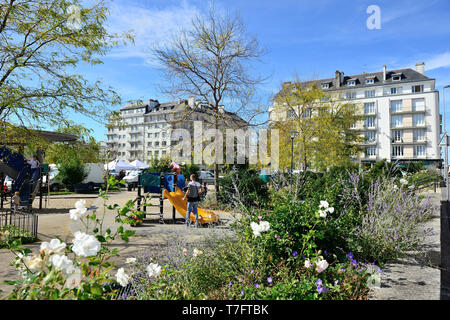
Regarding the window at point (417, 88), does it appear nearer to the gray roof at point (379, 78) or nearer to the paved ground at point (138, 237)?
the gray roof at point (379, 78)

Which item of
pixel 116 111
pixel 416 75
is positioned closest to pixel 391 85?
pixel 416 75

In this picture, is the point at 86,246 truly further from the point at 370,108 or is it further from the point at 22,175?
the point at 370,108

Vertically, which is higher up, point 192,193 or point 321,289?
point 192,193

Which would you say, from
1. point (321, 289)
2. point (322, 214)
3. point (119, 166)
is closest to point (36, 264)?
point (321, 289)

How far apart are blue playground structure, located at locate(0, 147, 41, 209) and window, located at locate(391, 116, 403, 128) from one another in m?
59.0

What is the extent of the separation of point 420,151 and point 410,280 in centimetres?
6011

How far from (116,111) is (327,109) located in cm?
→ 2228

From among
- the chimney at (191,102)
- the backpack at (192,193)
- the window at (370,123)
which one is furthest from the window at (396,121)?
the backpack at (192,193)

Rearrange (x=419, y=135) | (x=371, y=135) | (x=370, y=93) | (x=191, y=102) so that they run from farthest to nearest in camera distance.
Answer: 1. (x=370, y=93)
2. (x=371, y=135)
3. (x=419, y=135)
4. (x=191, y=102)

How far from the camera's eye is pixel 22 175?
37.4 ft

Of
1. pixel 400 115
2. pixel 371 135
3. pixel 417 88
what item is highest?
pixel 417 88

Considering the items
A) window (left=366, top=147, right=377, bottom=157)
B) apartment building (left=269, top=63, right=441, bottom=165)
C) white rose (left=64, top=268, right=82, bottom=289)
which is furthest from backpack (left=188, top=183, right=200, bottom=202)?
window (left=366, top=147, right=377, bottom=157)

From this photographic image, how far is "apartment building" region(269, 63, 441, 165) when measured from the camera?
5234 centimetres
